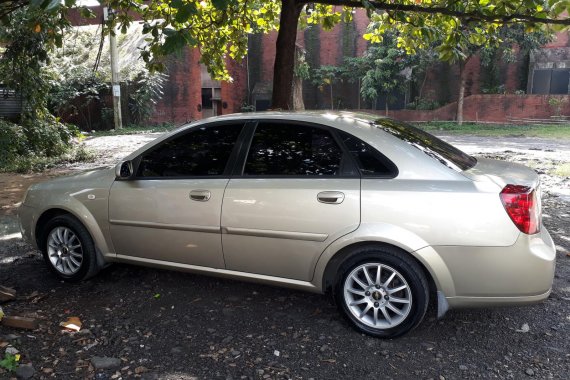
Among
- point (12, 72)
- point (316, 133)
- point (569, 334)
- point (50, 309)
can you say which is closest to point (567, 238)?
point (569, 334)

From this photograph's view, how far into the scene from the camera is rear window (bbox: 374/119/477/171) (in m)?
3.45

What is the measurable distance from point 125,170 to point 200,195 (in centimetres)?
82

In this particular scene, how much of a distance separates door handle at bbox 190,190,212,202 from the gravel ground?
911 mm

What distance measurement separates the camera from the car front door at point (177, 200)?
381cm

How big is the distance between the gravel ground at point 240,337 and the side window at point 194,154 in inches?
42.9

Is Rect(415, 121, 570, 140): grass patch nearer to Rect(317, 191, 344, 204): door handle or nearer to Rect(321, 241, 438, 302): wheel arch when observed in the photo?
Rect(321, 241, 438, 302): wheel arch

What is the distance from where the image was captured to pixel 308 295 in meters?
4.17

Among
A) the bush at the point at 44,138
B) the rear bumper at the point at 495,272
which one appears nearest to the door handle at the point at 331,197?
the rear bumper at the point at 495,272

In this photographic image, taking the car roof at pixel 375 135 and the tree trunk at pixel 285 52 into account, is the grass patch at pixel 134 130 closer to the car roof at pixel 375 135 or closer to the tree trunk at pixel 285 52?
the tree trunk at pixel 285 52

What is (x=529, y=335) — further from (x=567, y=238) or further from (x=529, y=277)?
(x=567, y=238)

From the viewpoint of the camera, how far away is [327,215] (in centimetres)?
337

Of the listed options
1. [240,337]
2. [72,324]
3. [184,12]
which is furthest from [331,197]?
[72,324]

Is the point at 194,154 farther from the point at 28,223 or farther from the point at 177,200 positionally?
the point at 28,223

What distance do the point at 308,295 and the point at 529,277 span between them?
5.85ft
